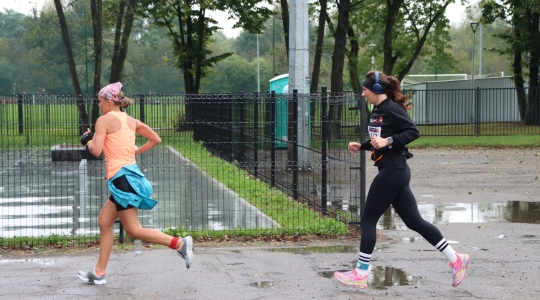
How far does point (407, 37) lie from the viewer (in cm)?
4209

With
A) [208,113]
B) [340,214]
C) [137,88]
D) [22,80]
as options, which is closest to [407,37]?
[137,88]

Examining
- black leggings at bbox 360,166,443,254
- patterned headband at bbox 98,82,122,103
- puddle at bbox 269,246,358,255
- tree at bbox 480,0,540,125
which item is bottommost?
puddle at bbox 269,246,358,255

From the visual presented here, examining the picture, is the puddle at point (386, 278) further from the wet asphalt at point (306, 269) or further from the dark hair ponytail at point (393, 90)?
the dark hair ponytail at point (393, 90)

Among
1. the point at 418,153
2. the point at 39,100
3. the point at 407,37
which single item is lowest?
the point at 418,153

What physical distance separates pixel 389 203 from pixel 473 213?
201 inches

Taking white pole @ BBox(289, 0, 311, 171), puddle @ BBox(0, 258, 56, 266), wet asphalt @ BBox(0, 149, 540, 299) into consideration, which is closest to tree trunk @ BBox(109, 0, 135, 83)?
white pole @ BBox(289, 0, 311, 171)

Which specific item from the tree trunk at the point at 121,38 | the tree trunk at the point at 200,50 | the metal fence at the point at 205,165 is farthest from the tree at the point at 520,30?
the metal fence at the point at 205,165

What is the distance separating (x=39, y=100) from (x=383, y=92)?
17.0 ft

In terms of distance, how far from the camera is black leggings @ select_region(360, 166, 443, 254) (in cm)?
698

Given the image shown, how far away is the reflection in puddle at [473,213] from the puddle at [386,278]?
104 inches

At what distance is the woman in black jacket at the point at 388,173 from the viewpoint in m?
6.97

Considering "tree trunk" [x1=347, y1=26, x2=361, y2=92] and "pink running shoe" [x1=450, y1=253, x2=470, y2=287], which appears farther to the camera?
"tree trunk" [x1=347, y1=26, x2=361, y2=92]

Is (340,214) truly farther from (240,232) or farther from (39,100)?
(39,100)

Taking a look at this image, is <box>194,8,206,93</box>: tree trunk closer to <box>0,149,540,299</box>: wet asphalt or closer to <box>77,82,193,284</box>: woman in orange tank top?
<box>0,149,540,299</box>: wet asphalt
